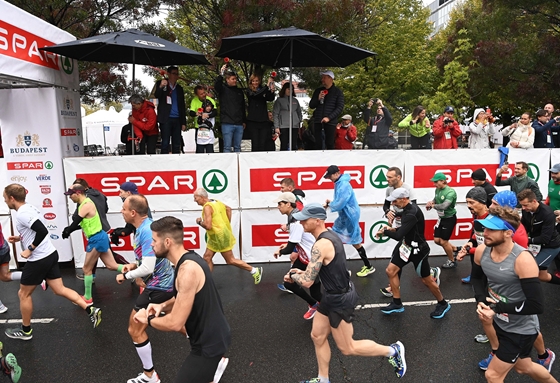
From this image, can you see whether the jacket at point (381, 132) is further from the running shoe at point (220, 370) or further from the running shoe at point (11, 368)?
the running shoe at point (11, 368)

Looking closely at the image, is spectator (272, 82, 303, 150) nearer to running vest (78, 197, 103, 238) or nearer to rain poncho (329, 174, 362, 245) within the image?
rain poncho (329, 174, 362, 245)

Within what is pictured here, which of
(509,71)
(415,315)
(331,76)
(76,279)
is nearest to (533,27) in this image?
(509,71)

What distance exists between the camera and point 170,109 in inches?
371

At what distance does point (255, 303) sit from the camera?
668 centimetres

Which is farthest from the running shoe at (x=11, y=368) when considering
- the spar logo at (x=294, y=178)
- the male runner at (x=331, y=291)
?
the spar logo at (x=294, y=178)

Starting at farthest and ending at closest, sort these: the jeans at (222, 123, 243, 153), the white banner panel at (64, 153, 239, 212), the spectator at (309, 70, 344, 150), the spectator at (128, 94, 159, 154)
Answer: the spectator at (309, 70, 344, 150) → the jeans at (222, 123, 243, 153) → the spectator at (128, 94, 159, 154) → the white banner panel at (64, 153, 239, 212)

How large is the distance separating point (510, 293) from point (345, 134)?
7.08m

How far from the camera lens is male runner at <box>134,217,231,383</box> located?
3.25 meters

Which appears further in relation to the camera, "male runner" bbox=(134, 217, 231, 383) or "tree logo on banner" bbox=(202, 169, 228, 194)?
"tree logo on banner" bbox=(202, 169, 228, 194)

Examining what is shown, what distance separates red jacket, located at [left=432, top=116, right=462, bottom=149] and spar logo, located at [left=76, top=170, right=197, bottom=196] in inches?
222

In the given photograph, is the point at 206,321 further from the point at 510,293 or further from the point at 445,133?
the point at 445,133

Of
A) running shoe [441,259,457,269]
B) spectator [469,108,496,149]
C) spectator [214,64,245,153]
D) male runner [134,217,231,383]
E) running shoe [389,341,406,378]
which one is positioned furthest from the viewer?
spectator [469,108,496,149]

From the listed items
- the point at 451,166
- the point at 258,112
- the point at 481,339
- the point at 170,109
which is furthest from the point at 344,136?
the point at 481,339

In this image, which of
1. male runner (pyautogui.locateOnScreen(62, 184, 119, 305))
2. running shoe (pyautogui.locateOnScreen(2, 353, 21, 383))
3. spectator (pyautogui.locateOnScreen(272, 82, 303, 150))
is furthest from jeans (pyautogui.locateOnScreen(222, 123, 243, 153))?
running shoe (pyautogui.locateOnScreen(2, 353, 21, 383))
